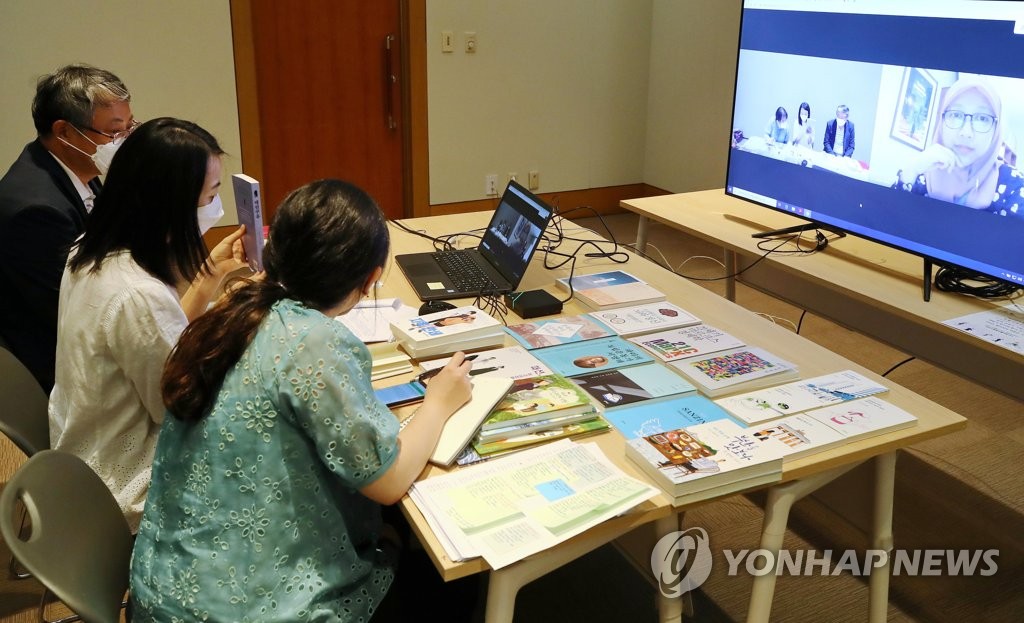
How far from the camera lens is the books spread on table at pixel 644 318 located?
191 centimetres

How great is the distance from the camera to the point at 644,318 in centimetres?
197

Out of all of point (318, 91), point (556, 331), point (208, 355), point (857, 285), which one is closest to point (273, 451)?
point (208, 355)

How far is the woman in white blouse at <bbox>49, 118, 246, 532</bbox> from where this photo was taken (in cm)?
153

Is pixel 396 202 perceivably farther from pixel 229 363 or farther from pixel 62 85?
pixel 229 363

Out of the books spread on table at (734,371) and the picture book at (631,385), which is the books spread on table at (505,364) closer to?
the picture book at (631,385)

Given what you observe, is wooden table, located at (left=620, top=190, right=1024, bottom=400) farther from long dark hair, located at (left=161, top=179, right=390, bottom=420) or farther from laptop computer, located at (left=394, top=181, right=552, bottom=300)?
long dark hair, located at (left=161, top=179, right=390, bottom=420)

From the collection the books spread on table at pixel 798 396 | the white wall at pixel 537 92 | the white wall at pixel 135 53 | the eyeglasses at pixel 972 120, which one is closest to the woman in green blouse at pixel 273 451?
the books spread on table at pixel 798 396

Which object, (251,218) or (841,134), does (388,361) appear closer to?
(251,218)

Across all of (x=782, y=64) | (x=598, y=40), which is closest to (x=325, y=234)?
(x=782, y=64)

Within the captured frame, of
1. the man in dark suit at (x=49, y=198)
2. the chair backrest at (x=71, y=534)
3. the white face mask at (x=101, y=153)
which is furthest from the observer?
the white face mask at (x=101, y=153)

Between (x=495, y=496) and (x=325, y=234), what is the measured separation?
0.49 meters

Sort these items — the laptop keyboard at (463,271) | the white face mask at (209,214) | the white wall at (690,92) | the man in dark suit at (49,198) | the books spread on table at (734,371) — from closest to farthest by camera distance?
the books spread on table at (734,371)
the white face mask at (209,214)
the man in dark suit at (49,198)
the laptop keyboard at (463,271)
the white wall at (690,92)

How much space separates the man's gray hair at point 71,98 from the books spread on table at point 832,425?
6.32ft

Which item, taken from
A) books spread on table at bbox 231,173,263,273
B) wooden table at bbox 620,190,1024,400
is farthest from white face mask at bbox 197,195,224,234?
wooden table at bbox 620,190,1024,400
